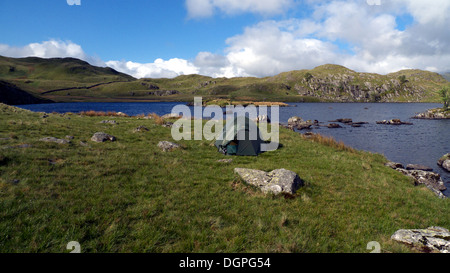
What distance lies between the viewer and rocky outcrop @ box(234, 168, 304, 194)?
389 inches

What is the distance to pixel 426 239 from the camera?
22.1 feet

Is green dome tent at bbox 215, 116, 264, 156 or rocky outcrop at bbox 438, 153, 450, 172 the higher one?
green dome tent at bbox 215, 116, 264, 156

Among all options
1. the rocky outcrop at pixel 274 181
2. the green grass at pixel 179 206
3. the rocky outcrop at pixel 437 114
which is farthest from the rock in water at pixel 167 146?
the rocky outcrop at pixel 437 114

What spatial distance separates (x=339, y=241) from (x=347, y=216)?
216 cm

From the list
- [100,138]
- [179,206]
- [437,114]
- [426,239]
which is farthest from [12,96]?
[437,114]

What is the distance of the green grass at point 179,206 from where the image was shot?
19.4ft

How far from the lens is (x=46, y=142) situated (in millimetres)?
13648

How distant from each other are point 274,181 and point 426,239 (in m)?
5.65

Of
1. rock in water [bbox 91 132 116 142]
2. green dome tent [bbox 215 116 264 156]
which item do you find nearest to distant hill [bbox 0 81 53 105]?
rock in water [bbox 91 132 116 142]

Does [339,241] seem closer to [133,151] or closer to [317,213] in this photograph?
[317,213]

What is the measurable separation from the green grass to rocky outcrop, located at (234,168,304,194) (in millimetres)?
432

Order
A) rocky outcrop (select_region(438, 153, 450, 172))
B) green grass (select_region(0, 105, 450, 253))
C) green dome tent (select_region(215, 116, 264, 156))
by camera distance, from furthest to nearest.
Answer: rocky outcrop (select_region(438, 153, 450, 172))
green dome tent (select_region(215, 116, 264, 156))
green grass (select_region(0, 105, 450, 253))

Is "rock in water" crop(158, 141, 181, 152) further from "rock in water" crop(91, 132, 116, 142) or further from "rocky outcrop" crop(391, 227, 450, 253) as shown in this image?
"rocky outcrop" crop(391, 227, 450, 253)

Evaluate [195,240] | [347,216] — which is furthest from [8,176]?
[347,216]
